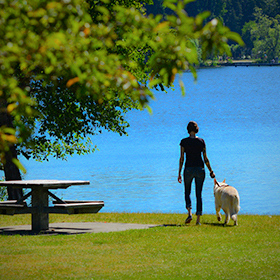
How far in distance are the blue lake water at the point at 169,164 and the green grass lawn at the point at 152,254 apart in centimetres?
310

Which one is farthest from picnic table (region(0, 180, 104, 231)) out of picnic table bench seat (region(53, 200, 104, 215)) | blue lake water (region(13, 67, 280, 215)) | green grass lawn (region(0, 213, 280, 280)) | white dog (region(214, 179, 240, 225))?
blue lake water (region(13, 67, 280, 215))

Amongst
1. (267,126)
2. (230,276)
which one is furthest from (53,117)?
(267,126)

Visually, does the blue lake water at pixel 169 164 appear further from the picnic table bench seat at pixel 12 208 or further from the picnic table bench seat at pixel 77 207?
the picnic table bench seat at pixel 12 208

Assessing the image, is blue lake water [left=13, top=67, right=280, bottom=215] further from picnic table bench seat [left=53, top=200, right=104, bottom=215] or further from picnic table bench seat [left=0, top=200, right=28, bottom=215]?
picnic table bench seat [left=0, top=200, right=28, bottom=215]

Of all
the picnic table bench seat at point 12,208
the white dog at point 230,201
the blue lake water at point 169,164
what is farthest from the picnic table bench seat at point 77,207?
the blue lake water at point 169,164

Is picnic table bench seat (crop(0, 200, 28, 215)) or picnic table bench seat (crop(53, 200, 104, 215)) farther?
picnic table bench seat (crop(0, 200, 28, 215))

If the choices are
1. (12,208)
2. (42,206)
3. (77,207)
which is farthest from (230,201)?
(12,208)

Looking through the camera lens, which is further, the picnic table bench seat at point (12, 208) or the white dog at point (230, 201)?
the white dog at point (230, 201)

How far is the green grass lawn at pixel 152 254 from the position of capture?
26.2 ft

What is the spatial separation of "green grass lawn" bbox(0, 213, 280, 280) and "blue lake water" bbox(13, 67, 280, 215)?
3096mm

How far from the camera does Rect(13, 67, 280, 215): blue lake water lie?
2366 centimetres

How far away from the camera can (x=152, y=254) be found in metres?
9.20

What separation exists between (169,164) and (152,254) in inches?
944

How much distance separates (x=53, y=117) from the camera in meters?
16.4
